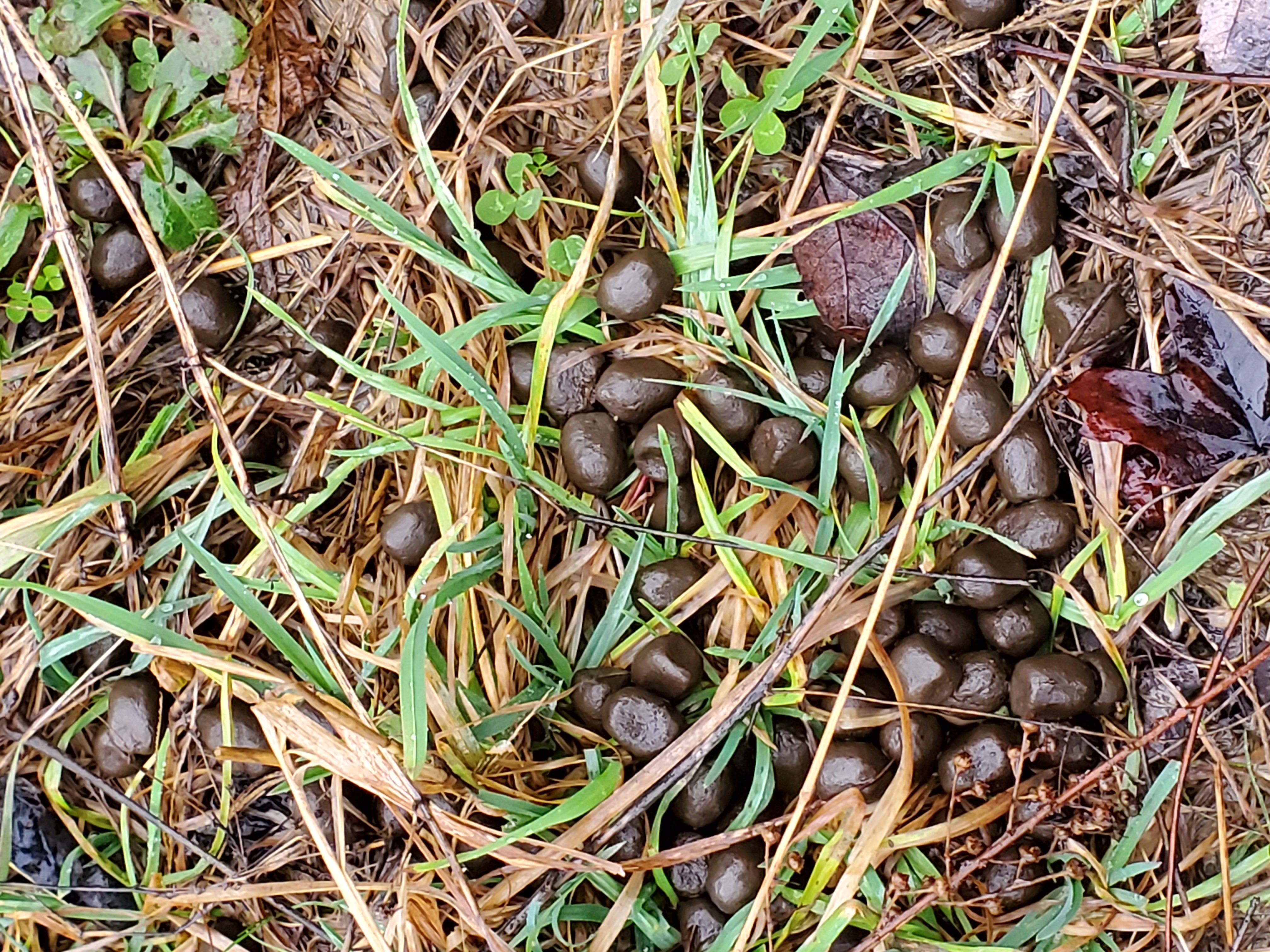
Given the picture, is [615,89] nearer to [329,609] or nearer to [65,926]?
[329,609]

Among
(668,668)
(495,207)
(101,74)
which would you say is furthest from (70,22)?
(668,668)

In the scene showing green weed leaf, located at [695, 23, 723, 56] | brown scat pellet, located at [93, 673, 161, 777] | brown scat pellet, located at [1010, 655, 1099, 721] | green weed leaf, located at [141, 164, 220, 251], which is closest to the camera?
brown scat pellet, located at [1010, 655, 1099, 721]

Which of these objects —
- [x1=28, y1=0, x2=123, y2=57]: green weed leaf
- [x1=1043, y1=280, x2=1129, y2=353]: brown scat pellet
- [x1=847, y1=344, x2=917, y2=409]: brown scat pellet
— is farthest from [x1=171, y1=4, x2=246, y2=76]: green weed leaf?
[x1=1043, y1=280, x2=1129, y2=353]: brown scat pellet

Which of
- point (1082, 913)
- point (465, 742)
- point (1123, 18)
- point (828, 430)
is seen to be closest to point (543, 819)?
point (465, 742)

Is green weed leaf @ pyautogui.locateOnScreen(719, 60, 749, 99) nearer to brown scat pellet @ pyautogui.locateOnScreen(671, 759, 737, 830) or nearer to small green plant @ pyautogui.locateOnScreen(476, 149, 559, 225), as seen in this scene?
small green plant @ pyautogui.locateOnScreen(476, 149, 559, 225)

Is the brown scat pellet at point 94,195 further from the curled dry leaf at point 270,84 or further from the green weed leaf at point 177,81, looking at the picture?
the curled dry leaf at point 270,84

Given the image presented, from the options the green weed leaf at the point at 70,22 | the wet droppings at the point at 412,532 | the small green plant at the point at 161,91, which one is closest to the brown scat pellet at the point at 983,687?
the wet droppings at the point at 412,532

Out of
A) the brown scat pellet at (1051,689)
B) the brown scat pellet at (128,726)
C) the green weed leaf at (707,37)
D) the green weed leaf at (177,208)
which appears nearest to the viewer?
the brown scat pellet at (1051,689)

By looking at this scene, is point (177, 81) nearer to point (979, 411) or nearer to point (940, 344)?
point (940, 344)
